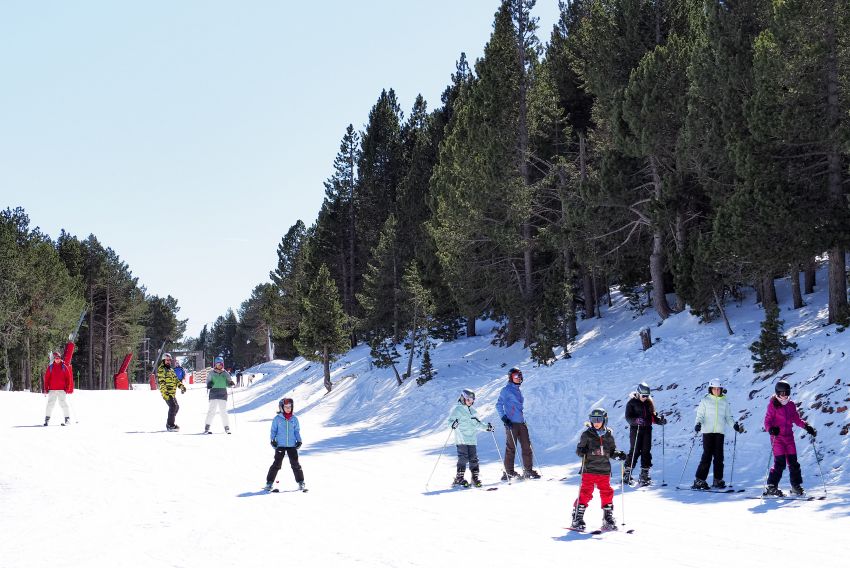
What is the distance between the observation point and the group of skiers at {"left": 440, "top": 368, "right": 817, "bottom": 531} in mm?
9109

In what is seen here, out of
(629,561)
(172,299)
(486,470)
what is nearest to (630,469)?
(486,470)

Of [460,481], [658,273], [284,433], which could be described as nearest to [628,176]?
[658,273]

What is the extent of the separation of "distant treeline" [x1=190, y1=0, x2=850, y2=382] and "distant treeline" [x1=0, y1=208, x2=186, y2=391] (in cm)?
2380

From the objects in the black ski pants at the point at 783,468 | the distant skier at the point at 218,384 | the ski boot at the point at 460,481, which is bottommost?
the ski boot at the point at 460,481

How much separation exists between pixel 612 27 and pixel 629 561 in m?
24.1

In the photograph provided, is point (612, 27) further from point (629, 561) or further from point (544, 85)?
point (629, 561)

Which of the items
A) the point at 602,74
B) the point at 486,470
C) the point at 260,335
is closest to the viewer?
the point at 486,470

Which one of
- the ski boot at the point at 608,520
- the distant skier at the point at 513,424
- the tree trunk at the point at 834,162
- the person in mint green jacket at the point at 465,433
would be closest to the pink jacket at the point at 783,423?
the ski boot at the point at 608,520

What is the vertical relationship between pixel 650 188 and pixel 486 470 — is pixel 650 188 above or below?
above

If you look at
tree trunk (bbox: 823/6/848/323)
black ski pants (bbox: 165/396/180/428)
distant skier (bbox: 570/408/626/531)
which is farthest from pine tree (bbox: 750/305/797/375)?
black ski pants (bbox: 165/396/180/428)

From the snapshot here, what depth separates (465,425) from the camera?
12836 mm

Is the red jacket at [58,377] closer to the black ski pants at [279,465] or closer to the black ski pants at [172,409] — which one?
the black ski pants at [172,409]

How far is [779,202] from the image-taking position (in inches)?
750

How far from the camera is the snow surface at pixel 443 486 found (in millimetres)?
8039
